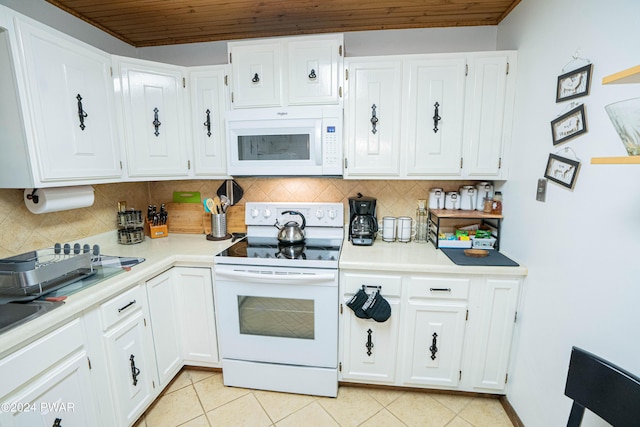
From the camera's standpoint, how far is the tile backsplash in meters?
1.70

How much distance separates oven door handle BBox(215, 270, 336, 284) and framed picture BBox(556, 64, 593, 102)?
1.43 meters

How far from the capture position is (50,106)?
1.39m

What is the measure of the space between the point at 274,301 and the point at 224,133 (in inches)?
48.4

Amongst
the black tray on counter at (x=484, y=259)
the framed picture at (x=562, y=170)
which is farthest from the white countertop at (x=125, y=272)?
the framed picture at (x=562, y=170)

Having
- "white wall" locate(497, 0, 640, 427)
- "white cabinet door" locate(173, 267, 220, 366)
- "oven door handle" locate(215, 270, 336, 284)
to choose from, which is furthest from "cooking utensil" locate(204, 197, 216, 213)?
"white wall" locate(497, 0, 640, 427)

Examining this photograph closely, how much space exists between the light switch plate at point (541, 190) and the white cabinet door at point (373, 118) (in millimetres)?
771

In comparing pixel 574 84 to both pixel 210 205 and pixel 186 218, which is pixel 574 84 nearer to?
pixel 210 205

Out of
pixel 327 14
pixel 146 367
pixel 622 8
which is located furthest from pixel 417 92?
pixel 146 367

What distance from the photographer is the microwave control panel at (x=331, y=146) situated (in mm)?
1791

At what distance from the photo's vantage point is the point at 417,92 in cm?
179

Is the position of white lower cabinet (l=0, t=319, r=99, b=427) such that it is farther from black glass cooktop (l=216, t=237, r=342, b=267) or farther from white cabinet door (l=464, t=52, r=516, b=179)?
white cabinet door (l=464, t=52, r=516, b=179)

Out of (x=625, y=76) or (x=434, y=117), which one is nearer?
(x=625, y=76)

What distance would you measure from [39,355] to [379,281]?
61.4 inches

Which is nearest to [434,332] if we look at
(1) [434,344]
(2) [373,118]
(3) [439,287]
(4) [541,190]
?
(1) [434,344]
